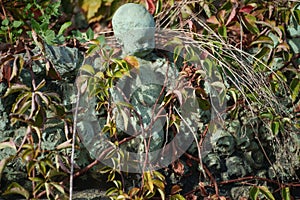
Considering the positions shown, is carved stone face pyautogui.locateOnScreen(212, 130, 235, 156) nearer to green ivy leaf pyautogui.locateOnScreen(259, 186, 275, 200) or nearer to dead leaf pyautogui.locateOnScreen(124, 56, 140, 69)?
green ivy leaf pyautogui.locateOnScreen(259, 186, 275, 200)

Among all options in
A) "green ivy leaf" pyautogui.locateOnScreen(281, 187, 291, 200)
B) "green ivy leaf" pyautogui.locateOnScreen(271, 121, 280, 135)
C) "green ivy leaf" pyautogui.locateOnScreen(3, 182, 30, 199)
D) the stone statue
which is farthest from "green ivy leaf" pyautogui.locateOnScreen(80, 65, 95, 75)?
"green ivy leaf" pyautogui.locateOnScreen(281, 187, 291, 200)

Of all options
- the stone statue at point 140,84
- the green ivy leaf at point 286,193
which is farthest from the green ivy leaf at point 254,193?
the stone statue at point 140,84

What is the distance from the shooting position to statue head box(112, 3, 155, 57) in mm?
1926

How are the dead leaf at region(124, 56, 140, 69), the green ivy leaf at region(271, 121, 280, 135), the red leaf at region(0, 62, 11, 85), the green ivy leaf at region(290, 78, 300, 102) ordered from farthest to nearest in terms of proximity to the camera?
the green ivy leaf at region(290, 78, 300, 102)
the green ivy leaf at region(271, 121, 280, 135)
the dead leaf at region(124, 56, 140, 69)
the red leaf at region(0, 62, 11, 85)

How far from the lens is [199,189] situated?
6.44 feet

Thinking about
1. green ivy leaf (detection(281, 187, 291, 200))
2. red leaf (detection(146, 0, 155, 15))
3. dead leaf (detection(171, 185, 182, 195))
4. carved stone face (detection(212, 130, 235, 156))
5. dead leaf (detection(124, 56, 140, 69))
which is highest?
red leaf (detection(146, 0, 155, 15))

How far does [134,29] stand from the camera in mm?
1931

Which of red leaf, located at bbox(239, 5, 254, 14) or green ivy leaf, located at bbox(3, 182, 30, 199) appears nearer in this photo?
green ivy leaf, located at bbox(3, 182, 30, 199)

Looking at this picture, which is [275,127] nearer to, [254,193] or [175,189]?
[254,193]

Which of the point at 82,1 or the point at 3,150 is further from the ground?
the point at 82,1

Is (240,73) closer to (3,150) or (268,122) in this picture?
(268,122)

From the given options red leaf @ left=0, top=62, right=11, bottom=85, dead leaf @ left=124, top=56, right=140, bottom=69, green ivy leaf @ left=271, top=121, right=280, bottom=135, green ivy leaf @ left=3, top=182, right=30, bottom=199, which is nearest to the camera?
green ivy leaf @ left=3, top=182, right=30, bottom=199

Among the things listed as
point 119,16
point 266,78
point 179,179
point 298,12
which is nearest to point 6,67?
point 119,16

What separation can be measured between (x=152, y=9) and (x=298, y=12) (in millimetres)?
603
